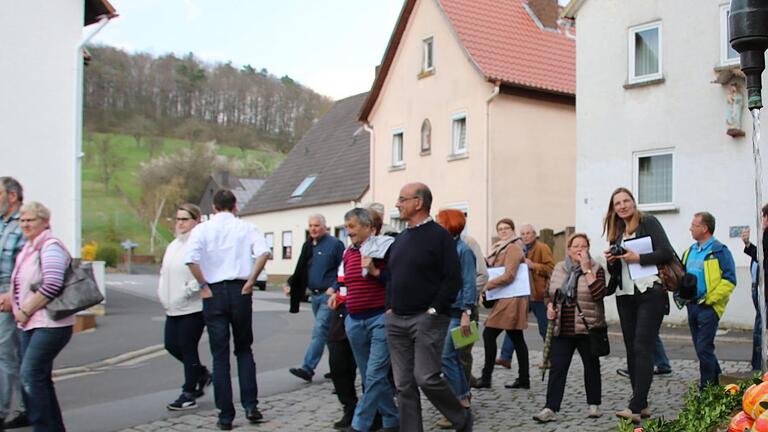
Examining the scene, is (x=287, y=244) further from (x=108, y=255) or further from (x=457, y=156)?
(x=108, y=255)

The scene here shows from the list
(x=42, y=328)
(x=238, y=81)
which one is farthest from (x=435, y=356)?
(x=238, y=81)

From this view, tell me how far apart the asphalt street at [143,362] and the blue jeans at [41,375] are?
1.09 meters

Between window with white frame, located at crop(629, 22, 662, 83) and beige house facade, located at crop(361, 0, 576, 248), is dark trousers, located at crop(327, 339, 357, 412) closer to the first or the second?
window with white frame, located at crop(629, 22, 662, 83)

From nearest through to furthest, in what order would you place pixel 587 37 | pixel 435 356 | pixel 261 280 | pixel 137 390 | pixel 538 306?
1. pixel 435 356
2. pixel 137 390
3. pixel 538 306
4. pixel 587 37
5. pixel 261 280

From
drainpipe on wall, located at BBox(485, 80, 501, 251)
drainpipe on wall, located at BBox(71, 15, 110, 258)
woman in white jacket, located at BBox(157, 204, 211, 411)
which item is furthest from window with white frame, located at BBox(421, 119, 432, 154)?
woman in white jacket, located at BBox(157, 204, 211, 411)

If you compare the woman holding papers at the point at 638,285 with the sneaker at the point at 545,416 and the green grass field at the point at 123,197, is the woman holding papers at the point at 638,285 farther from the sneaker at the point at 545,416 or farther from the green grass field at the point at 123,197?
the green grass field at the point at 123,197

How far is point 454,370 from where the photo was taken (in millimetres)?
7840

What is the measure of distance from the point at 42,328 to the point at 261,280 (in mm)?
30471

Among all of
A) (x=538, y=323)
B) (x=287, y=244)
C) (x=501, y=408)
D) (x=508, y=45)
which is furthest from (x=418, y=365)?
(x=287, y=244)

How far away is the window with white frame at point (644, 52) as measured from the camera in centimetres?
1895

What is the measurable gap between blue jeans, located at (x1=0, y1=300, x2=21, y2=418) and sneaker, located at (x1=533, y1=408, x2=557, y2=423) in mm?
4575

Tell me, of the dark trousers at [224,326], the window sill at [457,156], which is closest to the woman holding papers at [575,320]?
the dark trousers at [224,326]

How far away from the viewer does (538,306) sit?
11109 millimetres

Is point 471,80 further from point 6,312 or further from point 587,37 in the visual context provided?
point 6,312
